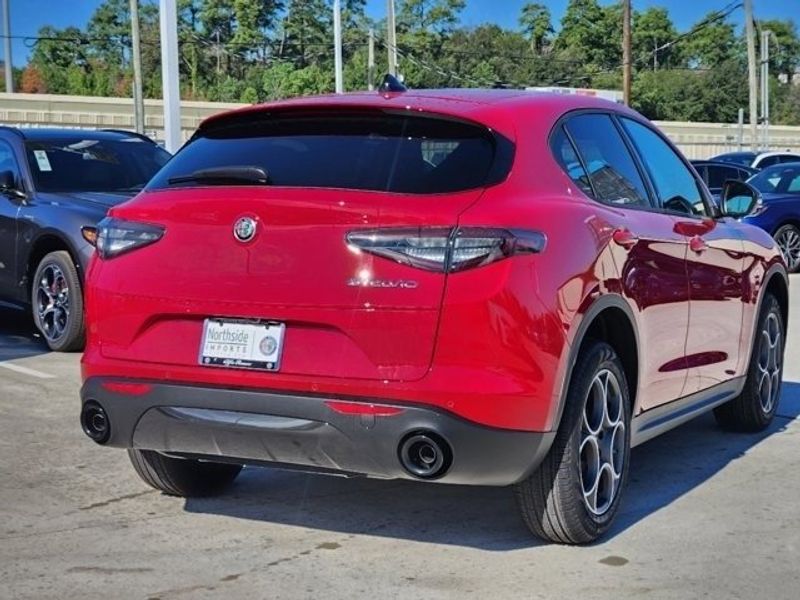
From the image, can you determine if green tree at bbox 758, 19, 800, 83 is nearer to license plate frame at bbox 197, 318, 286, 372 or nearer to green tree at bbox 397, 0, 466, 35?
green tree at bbox 397, 0, 466, 35

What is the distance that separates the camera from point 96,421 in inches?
178

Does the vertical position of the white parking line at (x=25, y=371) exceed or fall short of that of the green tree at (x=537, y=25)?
it falls short

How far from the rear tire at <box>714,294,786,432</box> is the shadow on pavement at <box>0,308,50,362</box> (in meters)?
5.22

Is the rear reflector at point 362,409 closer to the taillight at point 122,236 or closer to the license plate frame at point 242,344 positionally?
the license plate frame at point 242,344

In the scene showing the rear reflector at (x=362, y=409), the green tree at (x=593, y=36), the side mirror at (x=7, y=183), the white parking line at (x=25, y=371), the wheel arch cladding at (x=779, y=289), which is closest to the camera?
the rear reflector at (x=362, y=409)

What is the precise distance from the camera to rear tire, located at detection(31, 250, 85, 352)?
8961 millimetres

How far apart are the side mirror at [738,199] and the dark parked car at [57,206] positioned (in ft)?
15.2

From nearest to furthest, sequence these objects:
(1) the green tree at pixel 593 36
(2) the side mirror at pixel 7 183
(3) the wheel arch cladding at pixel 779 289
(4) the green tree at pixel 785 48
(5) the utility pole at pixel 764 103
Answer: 1. (3) the wheel arch cladding at pixel 779 289
2. (2) the side mirror at pixel 7 183
3. (5) the utility pole at pixel 764 103
4. (1) the green tree at pixel 593 36
5. (4) the green tree at pixel 785 48

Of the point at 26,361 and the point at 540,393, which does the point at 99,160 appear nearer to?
the point at 26,361

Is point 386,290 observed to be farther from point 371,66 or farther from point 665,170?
point 371,66

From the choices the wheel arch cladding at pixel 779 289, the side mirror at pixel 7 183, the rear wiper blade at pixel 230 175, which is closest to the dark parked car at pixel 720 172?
the side mirror at pixel 7 183

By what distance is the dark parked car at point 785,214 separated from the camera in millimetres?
16891

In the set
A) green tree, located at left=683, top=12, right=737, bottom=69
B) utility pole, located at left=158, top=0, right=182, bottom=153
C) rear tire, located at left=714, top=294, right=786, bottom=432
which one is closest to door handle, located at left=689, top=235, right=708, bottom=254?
rear tire, located at left=714, top=294, right=786, bottom=432

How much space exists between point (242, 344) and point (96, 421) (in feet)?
2.39
